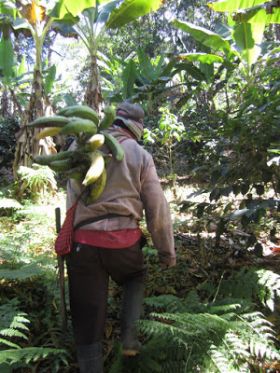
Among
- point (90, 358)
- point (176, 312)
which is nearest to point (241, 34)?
point (176, 312)

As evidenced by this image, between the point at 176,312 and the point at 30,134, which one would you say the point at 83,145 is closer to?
the point at 176,312

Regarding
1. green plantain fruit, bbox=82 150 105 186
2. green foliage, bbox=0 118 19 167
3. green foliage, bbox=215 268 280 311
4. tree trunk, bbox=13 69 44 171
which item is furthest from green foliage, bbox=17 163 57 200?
green foliage, bbox=0 118 19 167

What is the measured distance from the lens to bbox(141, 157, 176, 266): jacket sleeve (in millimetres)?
2695

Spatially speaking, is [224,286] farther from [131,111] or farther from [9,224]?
[9,224]

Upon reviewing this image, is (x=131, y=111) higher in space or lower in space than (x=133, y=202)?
higher

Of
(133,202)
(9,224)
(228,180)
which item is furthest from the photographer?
(9,224)

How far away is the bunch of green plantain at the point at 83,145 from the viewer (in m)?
2.41

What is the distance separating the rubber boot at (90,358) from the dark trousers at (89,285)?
0.11 feet

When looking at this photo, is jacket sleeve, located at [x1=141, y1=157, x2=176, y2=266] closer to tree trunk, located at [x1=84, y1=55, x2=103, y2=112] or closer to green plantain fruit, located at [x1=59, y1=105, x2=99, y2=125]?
green plantain fruit, located at [x1=59, y1=105, x2=99, y2=125]

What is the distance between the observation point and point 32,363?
9.43ft

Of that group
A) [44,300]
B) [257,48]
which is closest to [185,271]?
[44,300]

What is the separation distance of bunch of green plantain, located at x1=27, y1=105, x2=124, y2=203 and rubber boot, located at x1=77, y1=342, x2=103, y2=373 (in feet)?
3.01

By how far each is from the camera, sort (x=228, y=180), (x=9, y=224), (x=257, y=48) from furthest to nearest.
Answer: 1. (x=257, y=48)
2. (x=9, y=224)
3. (x=228, y=180)

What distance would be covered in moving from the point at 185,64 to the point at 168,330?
5.67m
